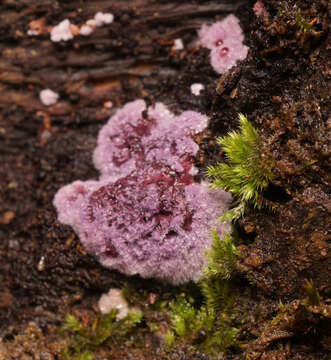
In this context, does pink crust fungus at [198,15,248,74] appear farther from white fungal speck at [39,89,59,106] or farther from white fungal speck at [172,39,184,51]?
white fungal speck at [39,89,59,106]

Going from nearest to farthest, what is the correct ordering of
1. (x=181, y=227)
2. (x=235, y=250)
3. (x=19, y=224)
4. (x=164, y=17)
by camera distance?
(x=235, y=250)
(x=181, y=227)
(x=164, y=17)
(x=19, y=224)

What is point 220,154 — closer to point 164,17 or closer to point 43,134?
point 164,17

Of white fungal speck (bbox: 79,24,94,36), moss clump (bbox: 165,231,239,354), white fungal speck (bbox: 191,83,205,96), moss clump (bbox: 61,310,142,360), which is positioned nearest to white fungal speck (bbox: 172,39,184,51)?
white fungal speck (bbox: 191,83,205,96)

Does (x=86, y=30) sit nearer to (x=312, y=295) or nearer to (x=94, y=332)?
(x=94, y=332)

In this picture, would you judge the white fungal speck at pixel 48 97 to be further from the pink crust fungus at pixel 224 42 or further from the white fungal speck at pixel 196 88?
the pink crust fungus at pixel 224 42

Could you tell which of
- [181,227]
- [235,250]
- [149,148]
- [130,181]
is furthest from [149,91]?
[235,250]

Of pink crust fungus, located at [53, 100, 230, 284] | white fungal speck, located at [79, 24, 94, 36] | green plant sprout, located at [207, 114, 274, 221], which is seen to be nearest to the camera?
green plant sprout, located at [207, 114, 274, 221]

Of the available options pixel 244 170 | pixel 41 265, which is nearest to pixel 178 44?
pixel 244 170
